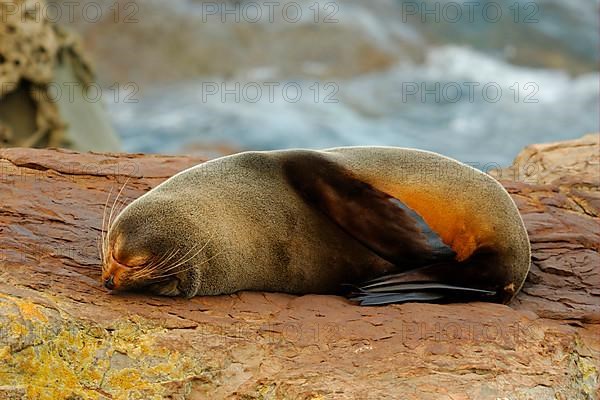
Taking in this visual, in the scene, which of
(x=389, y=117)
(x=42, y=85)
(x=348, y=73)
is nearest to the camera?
(x=42, y=85)

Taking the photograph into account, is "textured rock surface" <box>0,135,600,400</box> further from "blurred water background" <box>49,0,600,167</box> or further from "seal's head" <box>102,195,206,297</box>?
"blurred water background" <box>49,0,600,167</box>

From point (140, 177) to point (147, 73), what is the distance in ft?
44.5

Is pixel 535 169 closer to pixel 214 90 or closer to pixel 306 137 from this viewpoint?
pixel 306 137

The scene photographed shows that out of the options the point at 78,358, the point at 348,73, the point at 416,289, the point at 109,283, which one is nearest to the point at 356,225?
the point at 416,289

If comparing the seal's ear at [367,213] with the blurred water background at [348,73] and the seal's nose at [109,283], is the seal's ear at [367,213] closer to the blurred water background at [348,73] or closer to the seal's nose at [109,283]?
the seal's nose at [109,283]

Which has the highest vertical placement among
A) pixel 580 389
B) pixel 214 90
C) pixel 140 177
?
pixel 140 177

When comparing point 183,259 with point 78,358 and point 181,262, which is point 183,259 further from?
point 78,358

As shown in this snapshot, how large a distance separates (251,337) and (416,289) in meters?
0.91

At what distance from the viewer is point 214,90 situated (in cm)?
1741

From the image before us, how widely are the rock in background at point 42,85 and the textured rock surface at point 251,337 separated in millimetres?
5195

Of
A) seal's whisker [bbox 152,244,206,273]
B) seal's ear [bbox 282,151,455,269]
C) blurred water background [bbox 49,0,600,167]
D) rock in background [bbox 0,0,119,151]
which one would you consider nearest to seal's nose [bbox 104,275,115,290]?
seal's whisker [bbox 152,244,206,273]

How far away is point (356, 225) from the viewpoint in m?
4.45

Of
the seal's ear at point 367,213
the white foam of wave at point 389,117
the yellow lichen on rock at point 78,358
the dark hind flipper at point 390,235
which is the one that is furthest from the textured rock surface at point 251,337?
the white foam of wave at point 389,117

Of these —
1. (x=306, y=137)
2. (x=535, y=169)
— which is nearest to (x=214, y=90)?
(x=306, y=137)
